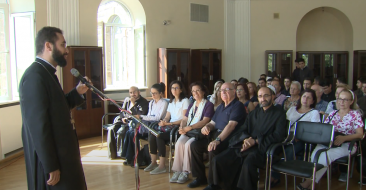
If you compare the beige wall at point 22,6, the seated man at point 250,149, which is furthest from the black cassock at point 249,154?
the beige wall at point 22,6

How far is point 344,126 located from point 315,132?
417mm

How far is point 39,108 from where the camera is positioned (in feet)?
6.38

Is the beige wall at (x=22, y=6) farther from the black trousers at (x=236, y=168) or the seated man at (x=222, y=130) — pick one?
the black trousers at (x=236, y=168)

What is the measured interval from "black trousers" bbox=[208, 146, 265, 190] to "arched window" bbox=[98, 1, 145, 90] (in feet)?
16.8

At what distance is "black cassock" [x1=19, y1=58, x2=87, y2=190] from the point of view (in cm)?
194

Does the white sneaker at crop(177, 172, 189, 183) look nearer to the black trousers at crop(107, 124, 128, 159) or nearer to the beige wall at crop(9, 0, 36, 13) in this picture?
the black trousers at crop(107, 124, 128, 159)

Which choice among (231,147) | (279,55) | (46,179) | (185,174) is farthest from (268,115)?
(279,55)

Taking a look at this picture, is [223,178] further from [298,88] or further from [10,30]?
[10,30]

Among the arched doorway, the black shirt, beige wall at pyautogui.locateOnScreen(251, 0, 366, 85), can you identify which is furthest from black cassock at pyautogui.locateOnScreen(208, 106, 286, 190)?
the arched doorway

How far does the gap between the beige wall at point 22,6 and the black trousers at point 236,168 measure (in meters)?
4.77

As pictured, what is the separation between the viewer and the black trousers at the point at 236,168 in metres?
3.40

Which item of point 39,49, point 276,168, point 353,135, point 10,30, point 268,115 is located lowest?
point 276,168

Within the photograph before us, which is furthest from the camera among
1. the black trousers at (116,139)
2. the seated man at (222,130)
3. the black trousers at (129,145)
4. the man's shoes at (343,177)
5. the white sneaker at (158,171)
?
the black trousers at (116,139)

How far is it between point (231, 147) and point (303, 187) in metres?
0.92
